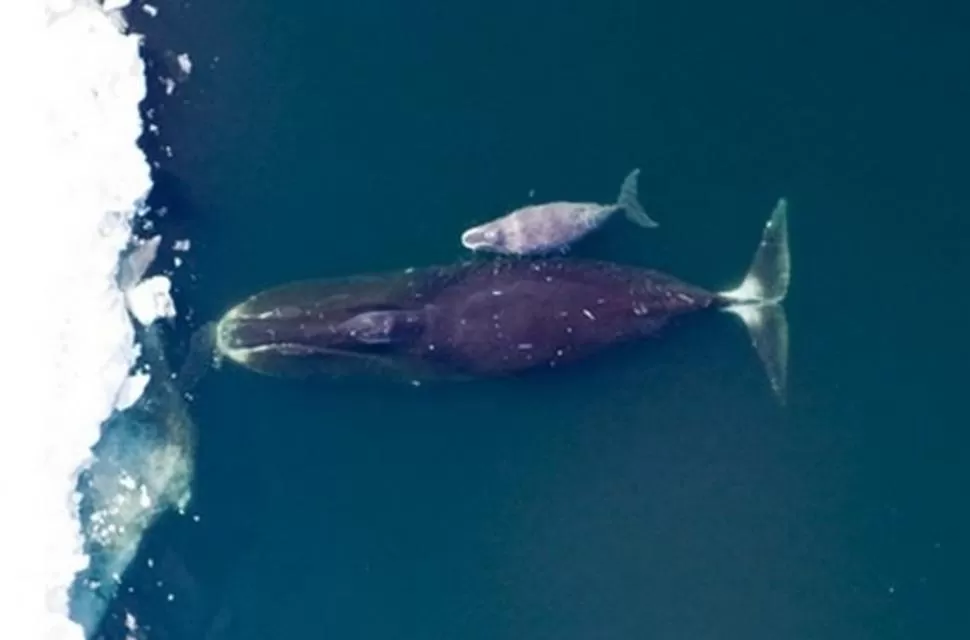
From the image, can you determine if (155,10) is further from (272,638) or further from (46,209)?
(272,638)

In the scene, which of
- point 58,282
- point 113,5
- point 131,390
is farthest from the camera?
point 113,5

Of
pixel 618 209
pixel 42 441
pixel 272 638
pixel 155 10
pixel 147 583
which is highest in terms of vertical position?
pixel 155 10

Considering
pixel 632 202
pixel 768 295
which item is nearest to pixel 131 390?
pixel 632 202

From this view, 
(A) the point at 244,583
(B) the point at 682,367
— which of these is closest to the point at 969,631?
(B) the point at 682,367

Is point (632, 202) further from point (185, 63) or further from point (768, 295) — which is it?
point (185, 63)

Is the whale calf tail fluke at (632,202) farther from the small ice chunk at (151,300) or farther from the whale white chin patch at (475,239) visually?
the small ice chunk at (151,300)
